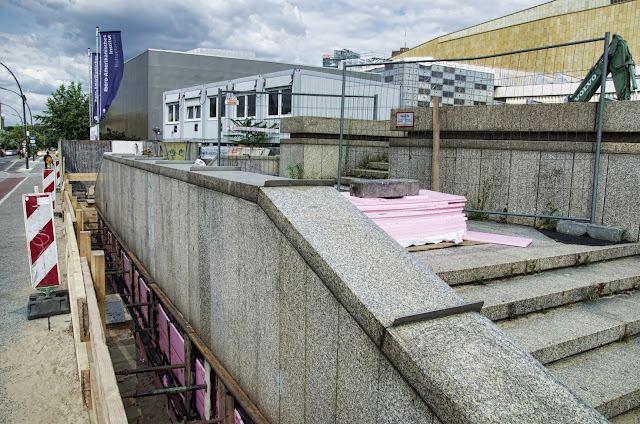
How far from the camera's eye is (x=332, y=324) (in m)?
2.58

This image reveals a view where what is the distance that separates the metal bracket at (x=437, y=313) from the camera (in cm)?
217

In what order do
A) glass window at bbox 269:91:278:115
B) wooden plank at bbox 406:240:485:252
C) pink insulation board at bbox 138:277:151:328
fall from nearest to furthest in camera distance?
wooden plank at bbox 406:240:485:252 < pink insulation board at bbox 138:277:151:328 < glass window at bbox 269:91:278:115

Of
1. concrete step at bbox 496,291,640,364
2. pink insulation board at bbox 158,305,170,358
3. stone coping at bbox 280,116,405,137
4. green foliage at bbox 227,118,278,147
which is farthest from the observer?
green foliage at bbox 227,118,278,147

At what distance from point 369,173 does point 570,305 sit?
6512 mm

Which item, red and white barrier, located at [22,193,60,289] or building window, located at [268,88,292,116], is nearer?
red and white barrier, located at [22,193,60,289]

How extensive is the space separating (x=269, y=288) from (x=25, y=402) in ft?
11.0

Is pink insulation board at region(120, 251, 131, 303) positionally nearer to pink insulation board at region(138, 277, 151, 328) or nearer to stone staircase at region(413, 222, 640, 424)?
pink insulation board at region(138, 277, 151, 328)

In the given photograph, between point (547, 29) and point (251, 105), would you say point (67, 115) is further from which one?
point (547, 29)

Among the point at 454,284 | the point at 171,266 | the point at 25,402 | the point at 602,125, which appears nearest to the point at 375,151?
the point at 602,125

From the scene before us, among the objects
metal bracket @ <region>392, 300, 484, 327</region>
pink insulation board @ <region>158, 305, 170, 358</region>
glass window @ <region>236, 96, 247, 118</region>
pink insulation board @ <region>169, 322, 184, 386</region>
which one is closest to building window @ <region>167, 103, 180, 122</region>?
glass window @ <region>236, 96, 247, 118</region>

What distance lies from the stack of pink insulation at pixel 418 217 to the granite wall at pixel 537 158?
2.00 meters

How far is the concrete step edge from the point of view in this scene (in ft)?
13.6

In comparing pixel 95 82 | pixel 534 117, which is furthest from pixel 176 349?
pixel 95 82

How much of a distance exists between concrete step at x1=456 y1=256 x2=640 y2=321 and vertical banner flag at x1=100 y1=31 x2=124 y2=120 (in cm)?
2284
